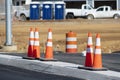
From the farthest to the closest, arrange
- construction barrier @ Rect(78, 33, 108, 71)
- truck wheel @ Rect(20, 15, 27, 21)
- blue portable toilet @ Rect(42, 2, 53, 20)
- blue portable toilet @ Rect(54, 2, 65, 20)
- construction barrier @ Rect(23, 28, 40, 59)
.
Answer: truck wheel @ Rect(20, 15, 27, 21) → blue portable toilet @ Rect(54, 2, 65, 20) → blue portable toilet @ Rect(42, 2, 53, 20) → construction barrier @ Rect(23, 28, 40, 59) → construction barrier @ Rect(78, 33, 108, 71)

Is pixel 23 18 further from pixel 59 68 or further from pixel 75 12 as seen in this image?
pixel 59 68

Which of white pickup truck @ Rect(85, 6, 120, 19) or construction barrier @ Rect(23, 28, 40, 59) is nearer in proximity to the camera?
construction barrier @ Rect(23, 28, 40, 59)

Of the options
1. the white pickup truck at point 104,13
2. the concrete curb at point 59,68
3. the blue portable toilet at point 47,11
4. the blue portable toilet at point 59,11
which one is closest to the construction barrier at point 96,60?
the concrete curb at point 59,68

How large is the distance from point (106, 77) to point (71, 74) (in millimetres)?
1626

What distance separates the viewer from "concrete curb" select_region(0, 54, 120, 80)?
12789 mm

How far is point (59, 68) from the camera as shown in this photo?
47.8 feet

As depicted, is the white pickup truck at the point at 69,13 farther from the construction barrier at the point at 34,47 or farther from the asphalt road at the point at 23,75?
the asphalt road at the point at 23,75

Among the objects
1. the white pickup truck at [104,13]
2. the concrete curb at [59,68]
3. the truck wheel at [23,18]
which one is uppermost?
the white pickup truck at [104,13]

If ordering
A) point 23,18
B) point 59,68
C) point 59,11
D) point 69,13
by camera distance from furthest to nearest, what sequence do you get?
point 69,13 < point 23,18 < point 59,11 < point 59,68

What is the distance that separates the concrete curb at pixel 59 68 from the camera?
42.0 feet

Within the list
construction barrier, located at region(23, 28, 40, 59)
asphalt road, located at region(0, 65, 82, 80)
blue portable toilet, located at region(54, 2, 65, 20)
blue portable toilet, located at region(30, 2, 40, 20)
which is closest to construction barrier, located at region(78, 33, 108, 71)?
asphalt road, located at region(0, 65, 82, 80)

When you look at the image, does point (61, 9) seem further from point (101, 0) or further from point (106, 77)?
point (106, 77)

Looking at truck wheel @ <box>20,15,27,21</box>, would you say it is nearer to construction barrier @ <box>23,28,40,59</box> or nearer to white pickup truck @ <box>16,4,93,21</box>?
white pickup truck @ <box>16,4,93,21</box>

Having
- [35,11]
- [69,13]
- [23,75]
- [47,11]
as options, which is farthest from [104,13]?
[23,75]
